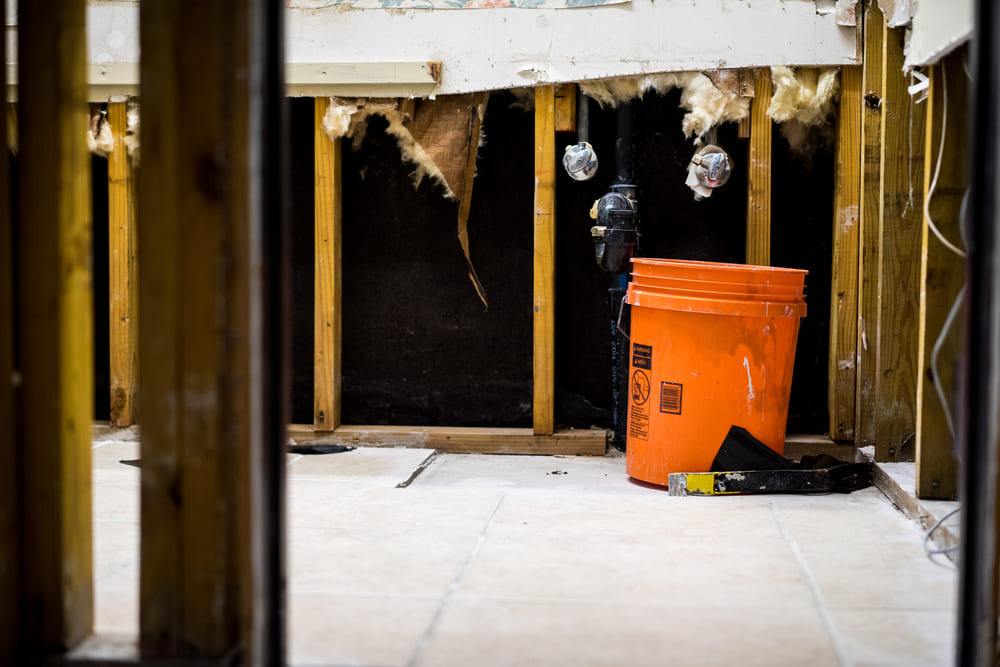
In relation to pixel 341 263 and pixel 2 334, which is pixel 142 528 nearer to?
pixel 2 334

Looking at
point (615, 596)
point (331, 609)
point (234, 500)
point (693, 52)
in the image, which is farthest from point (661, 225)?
point (234, 500)

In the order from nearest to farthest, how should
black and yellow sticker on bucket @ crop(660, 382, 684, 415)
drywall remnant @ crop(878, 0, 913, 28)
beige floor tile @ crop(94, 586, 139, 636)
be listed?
1. beige floor tile @ crop(94, 586, 139, 636)
2. drywall remnant @ crop(878, 0, 913, 28)
3. black and yellow sticker on bucket @ crop(660, 382, 684, 415)

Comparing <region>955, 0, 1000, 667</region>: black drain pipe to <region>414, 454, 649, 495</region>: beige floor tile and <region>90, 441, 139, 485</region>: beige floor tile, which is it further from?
<region>90, 441, 139, 485</region>: beige floor tile

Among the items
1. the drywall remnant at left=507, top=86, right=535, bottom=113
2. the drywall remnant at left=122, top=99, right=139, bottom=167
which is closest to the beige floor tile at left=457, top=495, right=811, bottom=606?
the drywall remnant at left=507, top=86, right=535, bottom=113

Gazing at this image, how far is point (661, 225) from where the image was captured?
423 centimetres

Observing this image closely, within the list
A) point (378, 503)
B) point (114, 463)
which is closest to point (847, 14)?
point (378, 503)

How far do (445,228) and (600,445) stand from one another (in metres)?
1.21

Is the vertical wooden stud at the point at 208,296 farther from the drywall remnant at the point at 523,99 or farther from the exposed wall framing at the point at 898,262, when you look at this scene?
the drywall remnant at the point at 523,99

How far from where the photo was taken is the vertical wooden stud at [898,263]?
3.38 m

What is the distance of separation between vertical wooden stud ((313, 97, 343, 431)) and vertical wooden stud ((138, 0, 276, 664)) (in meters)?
2.67

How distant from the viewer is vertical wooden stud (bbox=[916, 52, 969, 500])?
2.73 meters

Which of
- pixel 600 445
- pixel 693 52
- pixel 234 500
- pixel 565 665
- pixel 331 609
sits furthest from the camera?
pixel 600 445

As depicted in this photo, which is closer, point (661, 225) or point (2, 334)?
point (2, 334)

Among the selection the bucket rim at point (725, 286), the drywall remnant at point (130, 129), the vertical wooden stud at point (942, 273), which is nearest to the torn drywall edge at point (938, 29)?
the vertical wooden stud at point (942, 273)
